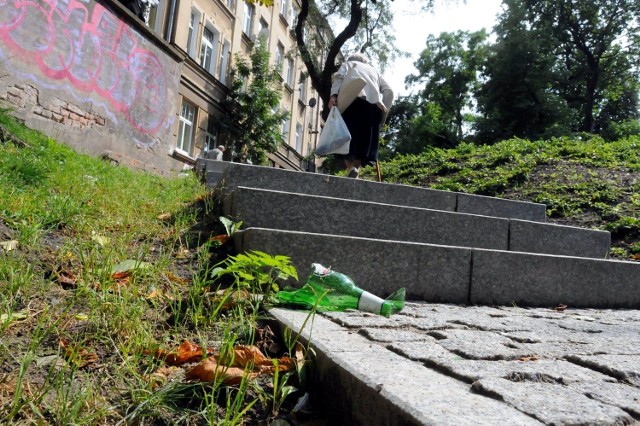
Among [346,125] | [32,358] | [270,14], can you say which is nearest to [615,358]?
[32,358]

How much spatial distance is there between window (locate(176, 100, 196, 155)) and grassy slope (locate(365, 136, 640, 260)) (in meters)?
9.47

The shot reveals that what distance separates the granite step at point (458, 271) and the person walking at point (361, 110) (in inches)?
117

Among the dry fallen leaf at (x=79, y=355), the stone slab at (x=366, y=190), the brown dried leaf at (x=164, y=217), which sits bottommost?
the dry fallen leaf at (x=79, y=355)

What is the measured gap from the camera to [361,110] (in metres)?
6.41

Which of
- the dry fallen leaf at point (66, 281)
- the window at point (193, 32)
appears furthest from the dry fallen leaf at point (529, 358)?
the window at point (193, 32)

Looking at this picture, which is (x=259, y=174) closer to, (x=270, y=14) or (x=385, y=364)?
(x=385, y=364)

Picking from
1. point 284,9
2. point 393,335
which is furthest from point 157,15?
point 393,335

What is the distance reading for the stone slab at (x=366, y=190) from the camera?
15.2 feet

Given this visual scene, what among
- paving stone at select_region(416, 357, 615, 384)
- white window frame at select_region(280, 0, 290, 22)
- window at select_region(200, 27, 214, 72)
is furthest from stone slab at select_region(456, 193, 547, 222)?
white window frame at select_region(280, 0, 290, 22)

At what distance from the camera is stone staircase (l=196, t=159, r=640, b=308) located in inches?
126

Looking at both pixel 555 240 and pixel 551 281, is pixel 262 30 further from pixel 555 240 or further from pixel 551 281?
pixel 551 281

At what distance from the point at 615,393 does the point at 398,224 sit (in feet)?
8.75

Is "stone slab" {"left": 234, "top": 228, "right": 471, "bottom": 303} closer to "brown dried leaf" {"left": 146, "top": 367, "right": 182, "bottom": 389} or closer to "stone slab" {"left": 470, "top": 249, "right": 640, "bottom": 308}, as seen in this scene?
"stone slab" {"left": 470, "top": 249, "right": 640, "bottom": 308}

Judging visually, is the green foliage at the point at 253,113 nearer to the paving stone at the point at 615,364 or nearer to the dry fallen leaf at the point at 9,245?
the dry fallen leaf at the point at 9,245
